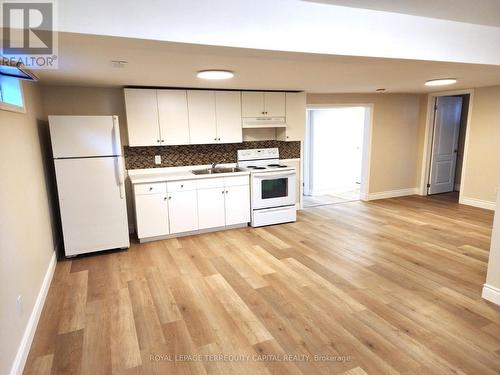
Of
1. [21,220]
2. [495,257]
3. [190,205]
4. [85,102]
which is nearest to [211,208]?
[190,205]

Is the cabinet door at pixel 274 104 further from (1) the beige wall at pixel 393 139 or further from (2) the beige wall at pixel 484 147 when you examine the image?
(2) the beige wall at pixel 484 147

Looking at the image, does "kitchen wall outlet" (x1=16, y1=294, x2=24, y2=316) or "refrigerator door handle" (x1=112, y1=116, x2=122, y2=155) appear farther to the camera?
"refrigerator door handle" (x1=112, y1=116, x2=122, y2=155)

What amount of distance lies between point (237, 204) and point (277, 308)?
2.20 meters

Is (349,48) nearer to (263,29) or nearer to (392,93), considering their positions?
(263,29)

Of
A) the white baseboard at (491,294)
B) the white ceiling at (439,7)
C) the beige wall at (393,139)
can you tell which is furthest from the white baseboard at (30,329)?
the beige wall at (393,139)

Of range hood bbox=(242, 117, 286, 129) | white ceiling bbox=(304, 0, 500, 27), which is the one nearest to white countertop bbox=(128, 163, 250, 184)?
range hood bbox=(242, 117, 286, 129)

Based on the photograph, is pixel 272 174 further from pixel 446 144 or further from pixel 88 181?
pixel 446 144

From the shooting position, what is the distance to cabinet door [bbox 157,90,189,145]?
4.22m

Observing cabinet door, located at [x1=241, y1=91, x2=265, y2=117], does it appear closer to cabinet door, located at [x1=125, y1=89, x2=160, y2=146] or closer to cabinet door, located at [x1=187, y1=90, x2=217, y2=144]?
cabinet door, located at [x1=187, y1=90, x2=217, y2=144]

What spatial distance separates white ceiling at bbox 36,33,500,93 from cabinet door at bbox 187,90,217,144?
0.32 m

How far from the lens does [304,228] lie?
4660 mm

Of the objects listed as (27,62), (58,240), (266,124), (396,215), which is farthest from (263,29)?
(396,215)

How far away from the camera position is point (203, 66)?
9.22 feet

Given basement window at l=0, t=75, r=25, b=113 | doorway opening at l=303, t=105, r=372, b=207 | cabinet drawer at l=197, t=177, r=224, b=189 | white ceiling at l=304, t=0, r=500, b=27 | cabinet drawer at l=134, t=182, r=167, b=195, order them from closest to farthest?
white ceiling at l=304, t=0, r=500, b=27 < basement window at l=0, t=75, r=25, b=113 < cabinet drawer at l=134, t=182, r=167, b=195 < cabinet drawer at l=197, t=177, r=224, b=189 < doorway opening at l=303, t=105, r=372, b=207
